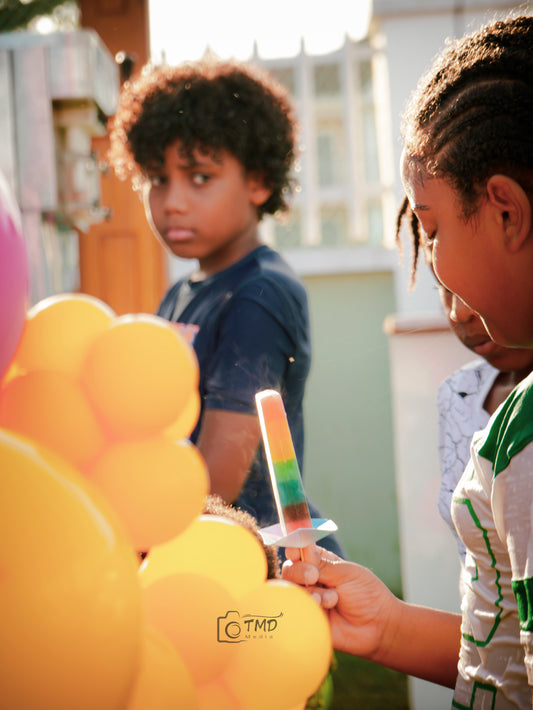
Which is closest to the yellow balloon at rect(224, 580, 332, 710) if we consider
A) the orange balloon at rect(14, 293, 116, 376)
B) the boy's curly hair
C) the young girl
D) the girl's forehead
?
the young girl

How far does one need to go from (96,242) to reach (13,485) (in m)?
1.51

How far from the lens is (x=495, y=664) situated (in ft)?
1.90

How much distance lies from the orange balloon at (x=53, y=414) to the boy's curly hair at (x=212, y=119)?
2.10 ft

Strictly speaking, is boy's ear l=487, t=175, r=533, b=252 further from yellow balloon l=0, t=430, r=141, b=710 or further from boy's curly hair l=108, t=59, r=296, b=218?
boy's curly hair l=108, t=59, r=296, b=218

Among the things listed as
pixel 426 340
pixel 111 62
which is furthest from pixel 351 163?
pixel 426 340

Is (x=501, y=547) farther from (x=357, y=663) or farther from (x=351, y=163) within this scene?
(x=351, y=163)

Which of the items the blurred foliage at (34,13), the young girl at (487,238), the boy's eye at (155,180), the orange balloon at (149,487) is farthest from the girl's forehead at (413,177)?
the blurred foliage at (34,13)

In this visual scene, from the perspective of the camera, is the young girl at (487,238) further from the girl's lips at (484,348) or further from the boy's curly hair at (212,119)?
the boy's curly hair at (212,119)

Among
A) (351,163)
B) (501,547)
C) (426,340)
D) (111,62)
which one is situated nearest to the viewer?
(501,547)

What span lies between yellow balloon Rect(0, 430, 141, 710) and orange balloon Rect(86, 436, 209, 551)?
0.38 feet

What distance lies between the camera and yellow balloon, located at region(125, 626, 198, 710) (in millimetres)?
508

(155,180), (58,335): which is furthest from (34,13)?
(58,335)

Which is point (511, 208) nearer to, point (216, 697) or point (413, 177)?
point (413, 177)

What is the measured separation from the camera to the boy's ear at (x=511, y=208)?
0.52 metres
